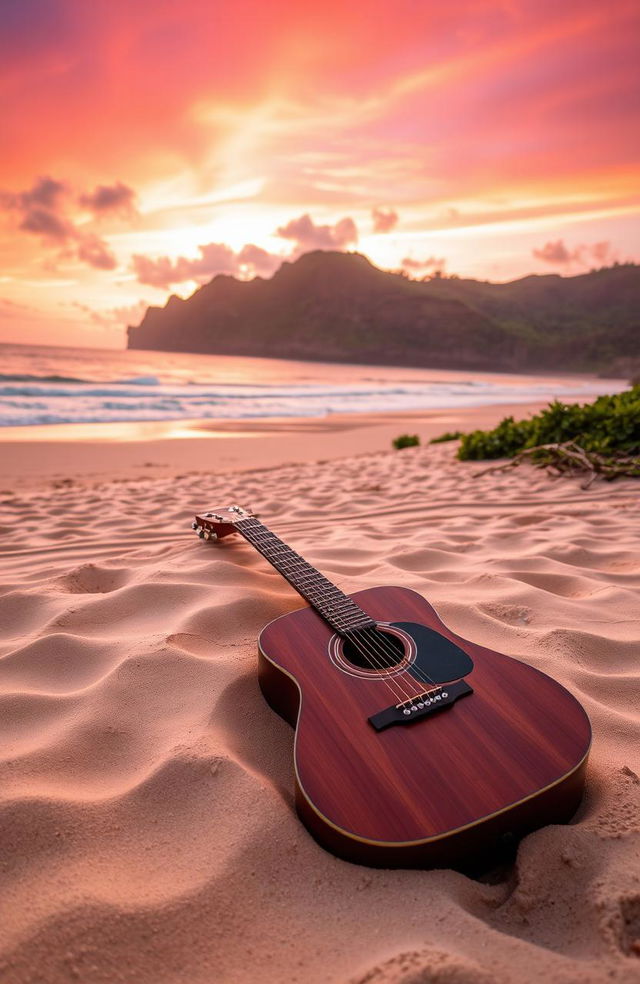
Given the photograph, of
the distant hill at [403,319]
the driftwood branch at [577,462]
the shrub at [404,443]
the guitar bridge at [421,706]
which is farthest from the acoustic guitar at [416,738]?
the distant hill at [403,319]

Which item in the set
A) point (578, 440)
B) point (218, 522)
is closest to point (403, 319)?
point (578, 440)

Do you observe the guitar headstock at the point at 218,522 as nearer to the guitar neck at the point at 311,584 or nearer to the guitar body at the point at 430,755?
the guitar neck at the point at 311,584

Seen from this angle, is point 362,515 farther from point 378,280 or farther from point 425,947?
point 378,280

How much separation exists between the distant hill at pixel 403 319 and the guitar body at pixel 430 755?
71570mm

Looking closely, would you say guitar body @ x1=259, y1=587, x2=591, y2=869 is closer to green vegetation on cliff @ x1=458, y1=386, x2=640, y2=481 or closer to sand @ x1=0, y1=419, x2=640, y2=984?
sand @ x1=0, y1=419, x2=640, y2=984

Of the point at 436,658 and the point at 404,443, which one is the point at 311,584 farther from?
the point at 404,443

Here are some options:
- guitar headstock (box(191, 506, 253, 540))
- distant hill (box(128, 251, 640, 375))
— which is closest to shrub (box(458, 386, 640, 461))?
guitar headstock (box(191, 506, 253, 540))

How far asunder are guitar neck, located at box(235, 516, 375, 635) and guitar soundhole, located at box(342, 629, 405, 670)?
3cm

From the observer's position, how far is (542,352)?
75.7 m

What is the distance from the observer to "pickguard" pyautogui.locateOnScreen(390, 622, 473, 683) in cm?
136

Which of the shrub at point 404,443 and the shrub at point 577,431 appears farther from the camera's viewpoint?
the shrub at point 404,443

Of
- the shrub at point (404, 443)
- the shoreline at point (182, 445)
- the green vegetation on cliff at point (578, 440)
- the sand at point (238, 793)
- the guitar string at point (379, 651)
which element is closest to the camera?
the sand at point (238, 793)

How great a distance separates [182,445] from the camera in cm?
883

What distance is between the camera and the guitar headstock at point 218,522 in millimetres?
2627
